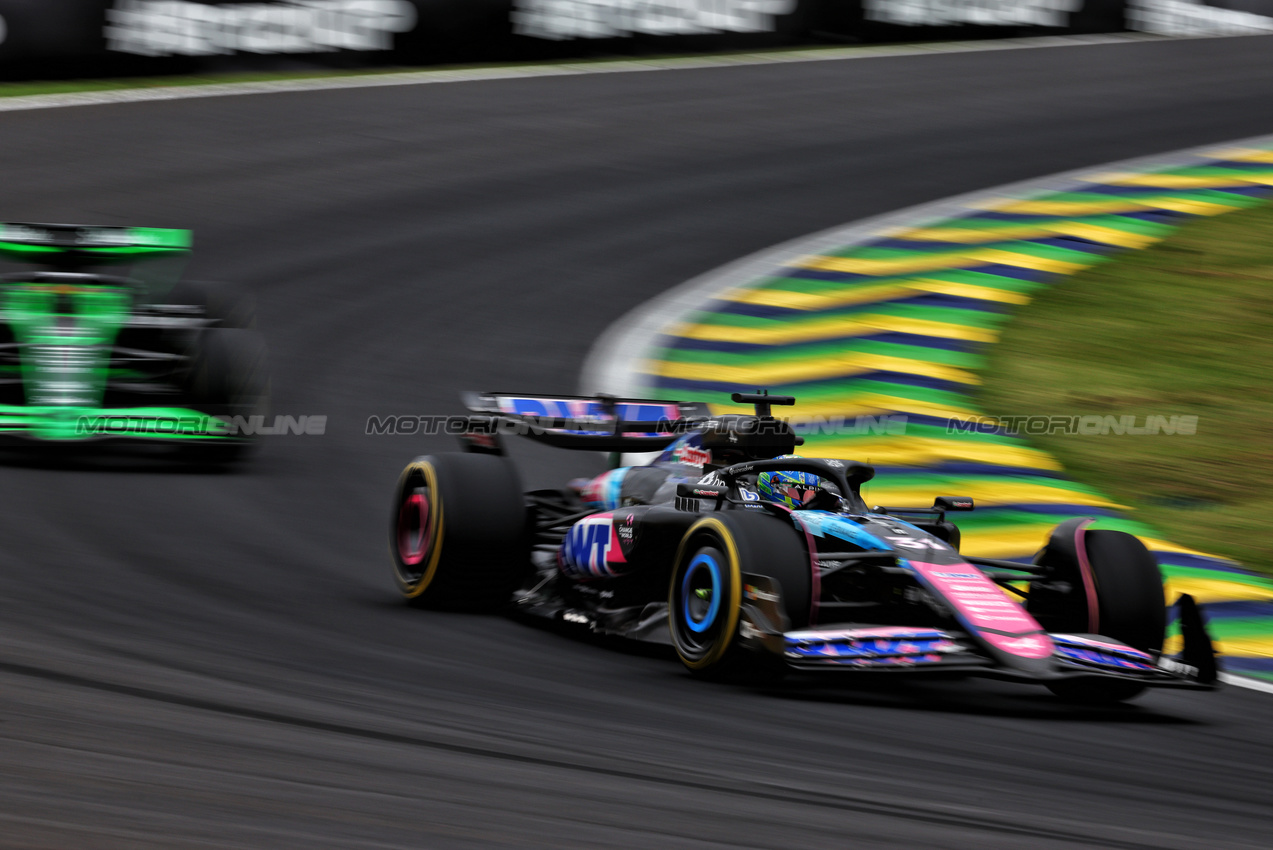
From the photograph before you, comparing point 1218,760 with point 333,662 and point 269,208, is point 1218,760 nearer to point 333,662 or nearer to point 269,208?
point 333,662

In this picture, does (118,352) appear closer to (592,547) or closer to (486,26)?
(592,547)

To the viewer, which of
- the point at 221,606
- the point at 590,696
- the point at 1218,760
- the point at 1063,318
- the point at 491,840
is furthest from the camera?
the point at 1063,318

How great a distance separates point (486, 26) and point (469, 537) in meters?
14.3

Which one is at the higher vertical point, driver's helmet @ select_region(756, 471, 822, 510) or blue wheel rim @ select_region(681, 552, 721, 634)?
driver's helmet @ select_region(756, 471, 822, 510)

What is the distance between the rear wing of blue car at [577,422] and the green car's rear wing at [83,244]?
3.53m

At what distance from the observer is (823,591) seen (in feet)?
21.4

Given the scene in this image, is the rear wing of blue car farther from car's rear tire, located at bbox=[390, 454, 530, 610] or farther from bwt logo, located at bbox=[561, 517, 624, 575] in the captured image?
bwt logo, located at bbox=[561, 517, 624, 575]

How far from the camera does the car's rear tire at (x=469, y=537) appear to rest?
7.44 meters

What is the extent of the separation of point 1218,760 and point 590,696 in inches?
83.7

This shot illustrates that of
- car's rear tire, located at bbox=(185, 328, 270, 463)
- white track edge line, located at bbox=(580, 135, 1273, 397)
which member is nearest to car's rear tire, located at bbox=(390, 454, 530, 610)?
car's rear tire, located at bbox=(185, 328, 270, 463)

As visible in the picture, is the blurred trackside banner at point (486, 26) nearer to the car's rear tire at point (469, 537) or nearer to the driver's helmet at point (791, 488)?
the car's rear tire at point (469, 537)

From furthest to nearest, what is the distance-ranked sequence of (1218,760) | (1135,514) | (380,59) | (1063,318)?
(380,59), (1063,318), (1135,514), (1218,760)

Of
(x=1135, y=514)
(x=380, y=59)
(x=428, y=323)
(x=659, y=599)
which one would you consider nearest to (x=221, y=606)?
(x=659, y=599)

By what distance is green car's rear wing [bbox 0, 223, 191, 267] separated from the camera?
34.5ft
